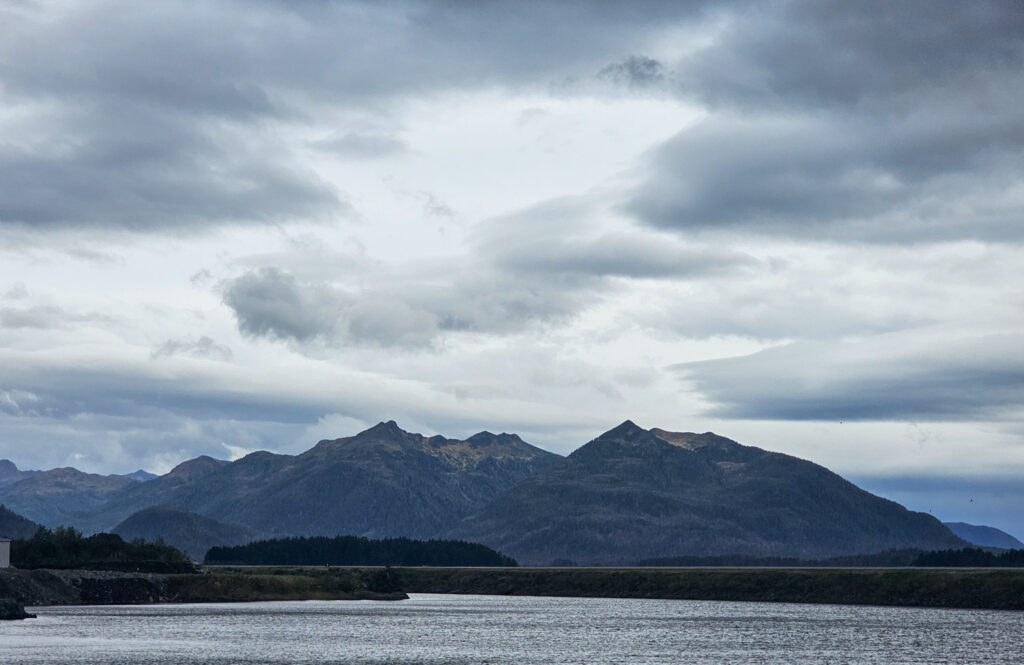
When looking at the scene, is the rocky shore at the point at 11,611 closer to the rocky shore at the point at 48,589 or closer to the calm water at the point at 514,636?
the calm water at the point at 514,636

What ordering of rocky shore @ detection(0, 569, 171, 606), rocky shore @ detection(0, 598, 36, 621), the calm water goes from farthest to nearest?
rocky shore @ detection(0, 569, 171, 606) → rocky shore @ detection(0, 598, 36, 621) → the calm water

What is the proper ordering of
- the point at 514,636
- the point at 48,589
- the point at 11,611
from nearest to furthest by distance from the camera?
the point at 514,636 < the point at 11,611 < the point at 48,589

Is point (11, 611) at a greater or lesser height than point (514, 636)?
greater

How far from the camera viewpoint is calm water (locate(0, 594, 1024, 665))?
10025 cm

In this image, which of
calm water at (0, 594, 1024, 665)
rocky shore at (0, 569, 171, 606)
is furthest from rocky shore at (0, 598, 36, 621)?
rocky shore at (0, 569, 171, 606)

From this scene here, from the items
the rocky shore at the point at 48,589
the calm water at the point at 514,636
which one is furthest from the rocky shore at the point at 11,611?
the rocky shore at the point at 48,589

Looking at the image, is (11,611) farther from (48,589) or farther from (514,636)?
(514,636)

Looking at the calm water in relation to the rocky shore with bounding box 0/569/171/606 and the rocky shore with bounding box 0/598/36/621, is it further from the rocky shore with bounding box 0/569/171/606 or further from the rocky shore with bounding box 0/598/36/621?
the rocky shore with bounding box 0/569/171/606

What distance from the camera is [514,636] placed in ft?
417

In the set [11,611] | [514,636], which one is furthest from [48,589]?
[514,636]

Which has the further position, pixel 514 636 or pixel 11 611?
pixel 11 611

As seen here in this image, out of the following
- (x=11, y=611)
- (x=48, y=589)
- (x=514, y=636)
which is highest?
(x=48, y=589)

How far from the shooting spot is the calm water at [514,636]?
100 m

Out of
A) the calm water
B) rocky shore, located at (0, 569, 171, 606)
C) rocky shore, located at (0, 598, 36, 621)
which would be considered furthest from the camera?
rocky shore, located at (0, 569, 171, 606)
